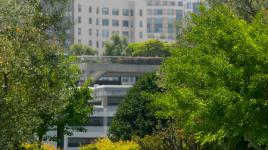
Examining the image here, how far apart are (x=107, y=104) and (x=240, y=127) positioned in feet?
144

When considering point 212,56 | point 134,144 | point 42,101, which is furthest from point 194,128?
point 134,144

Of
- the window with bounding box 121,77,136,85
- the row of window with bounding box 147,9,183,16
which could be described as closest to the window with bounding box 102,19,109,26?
the row of window with bounding box 147,9,183,16

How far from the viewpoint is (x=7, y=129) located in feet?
60.8

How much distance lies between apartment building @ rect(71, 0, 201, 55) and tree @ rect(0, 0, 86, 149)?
353 feet

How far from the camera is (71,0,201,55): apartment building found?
436 ft

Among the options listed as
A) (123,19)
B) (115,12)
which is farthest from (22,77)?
(123,19)

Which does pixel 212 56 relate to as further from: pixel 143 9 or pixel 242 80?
pixel 143 9

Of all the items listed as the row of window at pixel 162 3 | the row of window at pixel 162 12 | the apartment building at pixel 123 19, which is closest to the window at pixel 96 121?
the apartment building at pixel 123 19

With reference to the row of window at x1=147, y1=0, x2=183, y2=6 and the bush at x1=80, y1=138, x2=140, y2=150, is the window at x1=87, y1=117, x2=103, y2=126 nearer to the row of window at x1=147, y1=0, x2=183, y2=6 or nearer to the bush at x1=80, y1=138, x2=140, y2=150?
the bush at x1=80, y1=138, x2=140, y2=150

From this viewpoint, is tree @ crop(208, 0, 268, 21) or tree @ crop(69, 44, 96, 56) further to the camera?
tree @ crop(69, 44, 96, 56)

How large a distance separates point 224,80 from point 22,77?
19.6ft

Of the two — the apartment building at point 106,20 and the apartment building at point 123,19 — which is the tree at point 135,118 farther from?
the apartment building at point 106,20

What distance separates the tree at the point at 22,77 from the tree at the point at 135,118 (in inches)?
424

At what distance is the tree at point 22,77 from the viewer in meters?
18.6
